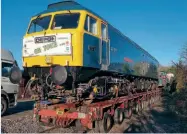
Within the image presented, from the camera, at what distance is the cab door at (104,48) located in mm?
7988

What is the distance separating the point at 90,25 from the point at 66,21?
31.0 inches

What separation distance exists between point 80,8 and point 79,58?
1755mm

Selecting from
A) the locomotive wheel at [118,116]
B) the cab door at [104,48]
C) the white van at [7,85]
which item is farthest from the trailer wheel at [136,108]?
the white van at [7,85]

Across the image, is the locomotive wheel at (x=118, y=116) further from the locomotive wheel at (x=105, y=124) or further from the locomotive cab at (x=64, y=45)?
the locomotive cab at (x=64, y=45)

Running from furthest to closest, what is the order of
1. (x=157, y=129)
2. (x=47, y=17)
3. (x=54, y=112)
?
(x=157, y=129) < (x=47, y=17) < (x=54, y=112)

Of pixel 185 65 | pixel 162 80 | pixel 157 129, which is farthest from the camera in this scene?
pixel 162 80

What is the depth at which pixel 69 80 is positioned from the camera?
7070 millimetres

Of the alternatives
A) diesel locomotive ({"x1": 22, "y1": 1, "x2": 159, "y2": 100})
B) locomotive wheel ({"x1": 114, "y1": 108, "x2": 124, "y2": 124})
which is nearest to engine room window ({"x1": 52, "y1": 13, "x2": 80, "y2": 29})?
diesel locomotive ({"x1": 22, "y1": 1, "x2": 159, "y2": 100})

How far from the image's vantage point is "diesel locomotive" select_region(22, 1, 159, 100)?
6.75m

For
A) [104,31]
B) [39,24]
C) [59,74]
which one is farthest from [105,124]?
[39,24]

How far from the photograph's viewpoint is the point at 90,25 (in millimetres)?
7566

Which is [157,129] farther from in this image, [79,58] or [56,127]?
[79,58]

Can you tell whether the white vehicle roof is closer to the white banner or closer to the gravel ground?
the gravel ground

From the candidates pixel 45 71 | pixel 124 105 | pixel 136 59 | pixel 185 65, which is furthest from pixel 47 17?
pixel 185 65
